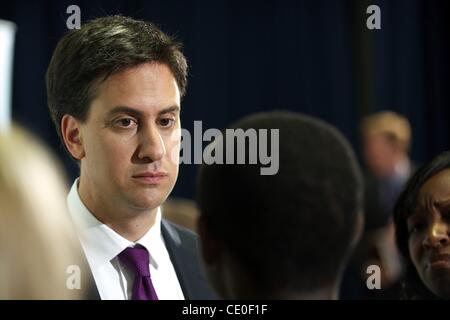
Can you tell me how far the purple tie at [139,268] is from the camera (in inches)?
55.1

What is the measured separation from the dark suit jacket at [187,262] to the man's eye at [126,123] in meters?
0.20

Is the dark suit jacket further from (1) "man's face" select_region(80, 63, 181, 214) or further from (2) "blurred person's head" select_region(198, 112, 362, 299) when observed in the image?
(2) "blurred person's head" select_region(198, 112, 362, 299)

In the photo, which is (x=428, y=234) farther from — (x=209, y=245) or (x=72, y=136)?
(x=72, y=136)

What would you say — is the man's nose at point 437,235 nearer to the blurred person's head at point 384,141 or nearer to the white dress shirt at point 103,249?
the blurred person's head at point 384,141

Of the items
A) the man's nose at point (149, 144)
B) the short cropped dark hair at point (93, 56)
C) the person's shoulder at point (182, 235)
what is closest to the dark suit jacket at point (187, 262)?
the person's shoulder at point (182, 235)

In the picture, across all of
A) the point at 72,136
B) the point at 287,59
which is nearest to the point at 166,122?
the point at 72,136

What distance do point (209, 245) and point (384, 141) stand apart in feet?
2.33

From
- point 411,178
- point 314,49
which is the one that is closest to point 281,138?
point 411,178

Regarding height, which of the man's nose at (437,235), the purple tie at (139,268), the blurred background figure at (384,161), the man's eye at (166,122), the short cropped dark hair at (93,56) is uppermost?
the short cropped dark hair at (93,56)

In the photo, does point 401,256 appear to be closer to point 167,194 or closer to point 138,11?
point 167,194

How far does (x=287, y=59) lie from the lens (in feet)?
5.48

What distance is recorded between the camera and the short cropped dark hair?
4.49 feet

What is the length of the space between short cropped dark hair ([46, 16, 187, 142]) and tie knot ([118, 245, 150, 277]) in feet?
0.85

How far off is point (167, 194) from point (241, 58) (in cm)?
39
